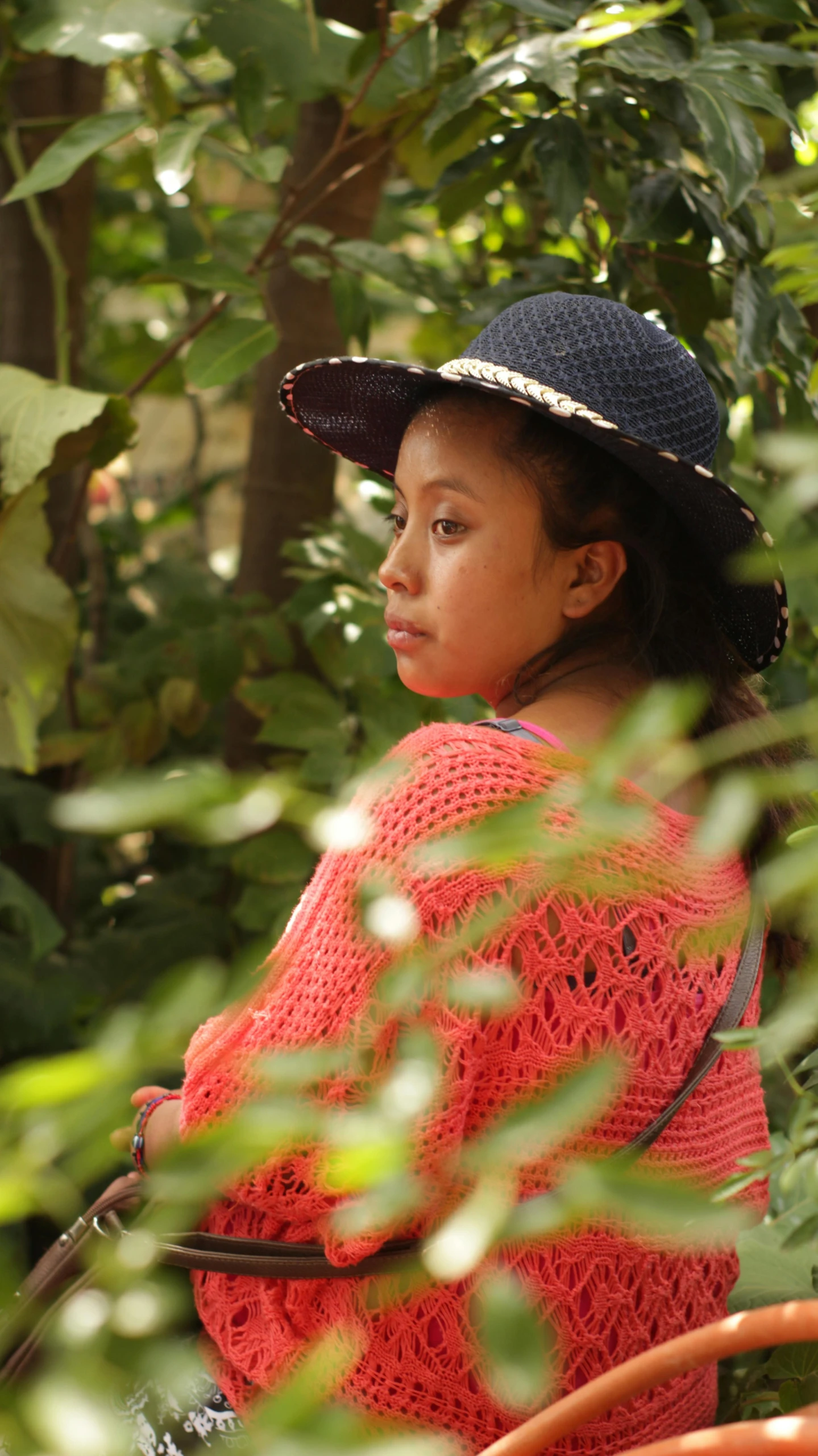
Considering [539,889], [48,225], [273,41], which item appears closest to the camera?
[539,889]

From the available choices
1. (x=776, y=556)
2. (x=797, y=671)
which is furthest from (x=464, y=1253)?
(x=797, y=671)

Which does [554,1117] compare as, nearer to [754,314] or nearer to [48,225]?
[754,314]

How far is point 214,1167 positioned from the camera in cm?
34

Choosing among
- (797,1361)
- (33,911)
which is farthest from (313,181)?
(797,1361)

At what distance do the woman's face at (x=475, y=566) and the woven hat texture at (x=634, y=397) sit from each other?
0.05m

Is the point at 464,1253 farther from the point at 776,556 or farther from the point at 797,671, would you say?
the point at 797,671

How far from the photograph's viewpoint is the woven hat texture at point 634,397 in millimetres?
965

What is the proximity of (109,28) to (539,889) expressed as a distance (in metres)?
1.22

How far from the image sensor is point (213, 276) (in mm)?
1587

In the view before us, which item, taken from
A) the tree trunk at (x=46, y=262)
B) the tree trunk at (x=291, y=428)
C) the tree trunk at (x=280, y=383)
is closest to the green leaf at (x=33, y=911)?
the tree trunk at (x=46, y=262)

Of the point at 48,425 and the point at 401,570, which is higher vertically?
the point at 401,570

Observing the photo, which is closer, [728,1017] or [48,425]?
[728,1017]

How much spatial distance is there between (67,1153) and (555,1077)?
0.46m

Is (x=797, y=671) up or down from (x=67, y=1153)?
down
